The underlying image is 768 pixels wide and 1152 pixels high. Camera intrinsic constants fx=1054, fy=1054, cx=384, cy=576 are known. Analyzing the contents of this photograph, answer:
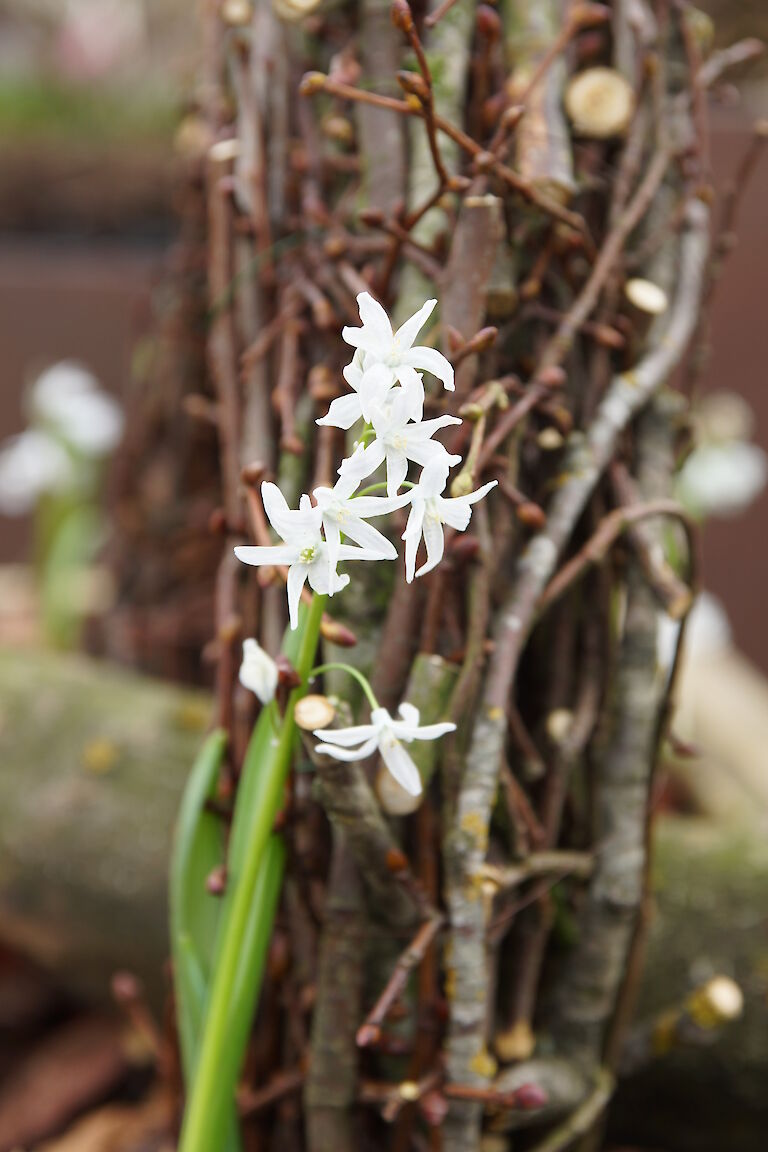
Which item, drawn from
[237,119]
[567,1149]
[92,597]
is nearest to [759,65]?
[92,597]

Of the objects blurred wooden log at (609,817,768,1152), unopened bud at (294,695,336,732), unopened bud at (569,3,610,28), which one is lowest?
blurred wooden log at (609,817,768,1152)

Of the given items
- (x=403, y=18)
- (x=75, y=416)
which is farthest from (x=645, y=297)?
(x=75, y=416)

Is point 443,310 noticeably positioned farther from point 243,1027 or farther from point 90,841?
point 90,841

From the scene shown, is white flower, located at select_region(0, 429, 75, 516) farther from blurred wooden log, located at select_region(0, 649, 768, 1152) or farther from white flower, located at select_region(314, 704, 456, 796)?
white flower, located at select_region(314, 704, 456, 796)

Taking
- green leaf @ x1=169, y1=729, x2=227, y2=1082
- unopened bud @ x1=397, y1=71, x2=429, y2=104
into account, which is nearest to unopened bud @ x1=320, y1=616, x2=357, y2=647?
green leaf @ x1=169, y1=729, x2=227, y2=1082

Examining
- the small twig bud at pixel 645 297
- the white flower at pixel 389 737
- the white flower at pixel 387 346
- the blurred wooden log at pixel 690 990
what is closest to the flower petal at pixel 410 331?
the white flower at pixel 387 346
